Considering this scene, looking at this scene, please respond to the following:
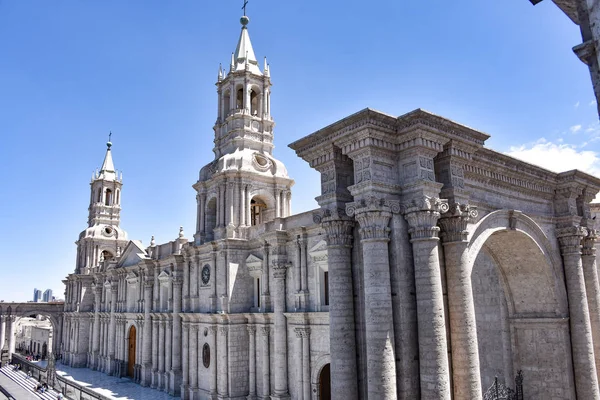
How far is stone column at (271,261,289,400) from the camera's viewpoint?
72.4 feet

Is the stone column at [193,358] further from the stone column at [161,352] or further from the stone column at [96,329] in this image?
the stone column at [96,329]

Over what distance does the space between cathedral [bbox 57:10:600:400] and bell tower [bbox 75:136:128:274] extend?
908 inches

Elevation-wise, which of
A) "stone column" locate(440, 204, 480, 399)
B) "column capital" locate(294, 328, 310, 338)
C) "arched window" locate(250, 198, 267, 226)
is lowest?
"column capital" locate(294, 328, 310, 338)

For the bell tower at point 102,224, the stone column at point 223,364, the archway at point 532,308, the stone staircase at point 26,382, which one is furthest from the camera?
the bell tower at point 102,224

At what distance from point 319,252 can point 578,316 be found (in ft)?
33.9

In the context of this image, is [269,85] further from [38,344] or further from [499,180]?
[38,344]

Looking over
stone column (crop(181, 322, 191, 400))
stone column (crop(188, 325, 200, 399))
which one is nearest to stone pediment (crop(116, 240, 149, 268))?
stone column (crop(181, 322, 191, 400))

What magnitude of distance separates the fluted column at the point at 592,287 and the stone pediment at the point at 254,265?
15.2 metres

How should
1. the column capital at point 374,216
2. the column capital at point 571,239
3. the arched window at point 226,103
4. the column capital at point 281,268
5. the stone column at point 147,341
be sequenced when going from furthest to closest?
1. the stone column at point 147,341
2. the arched window at point 226,103
3. the column capital at point 281,268
4. the column capital at point 571,239
5. the column capital at point 374,216

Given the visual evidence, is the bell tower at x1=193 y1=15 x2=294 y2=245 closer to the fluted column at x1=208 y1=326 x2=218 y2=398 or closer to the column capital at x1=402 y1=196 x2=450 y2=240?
the fluted column at x1=208 y1=326 x2=218 y2=398

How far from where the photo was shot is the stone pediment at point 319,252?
20547mm

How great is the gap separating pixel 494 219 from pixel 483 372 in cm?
800

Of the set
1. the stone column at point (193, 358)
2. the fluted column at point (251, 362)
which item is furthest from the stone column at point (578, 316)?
the stone column at point (193, 358)

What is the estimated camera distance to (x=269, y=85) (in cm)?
3091
